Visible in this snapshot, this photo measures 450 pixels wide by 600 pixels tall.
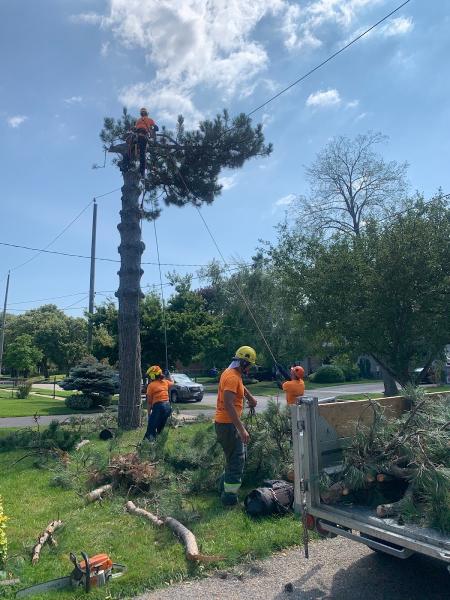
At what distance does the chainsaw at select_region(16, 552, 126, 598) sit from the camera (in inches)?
156

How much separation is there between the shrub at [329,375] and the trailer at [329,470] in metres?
37.2

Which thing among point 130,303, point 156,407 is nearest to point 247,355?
point 156,407

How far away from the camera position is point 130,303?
12875mm

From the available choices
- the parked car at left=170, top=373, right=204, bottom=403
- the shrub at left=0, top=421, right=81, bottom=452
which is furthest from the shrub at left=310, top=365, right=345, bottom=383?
the shrub at left=0, top=421, right=81, bottom=452

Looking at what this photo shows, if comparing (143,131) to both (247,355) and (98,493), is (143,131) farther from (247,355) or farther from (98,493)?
(98,493)

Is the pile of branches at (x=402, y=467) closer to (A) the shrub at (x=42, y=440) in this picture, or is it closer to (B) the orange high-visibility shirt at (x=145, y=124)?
(A) the shrub at (x=42, y=440)

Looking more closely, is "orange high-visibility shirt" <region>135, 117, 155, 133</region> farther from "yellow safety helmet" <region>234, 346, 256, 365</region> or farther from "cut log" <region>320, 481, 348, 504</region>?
"cut log" <region>320, 481, 348, 504</region>

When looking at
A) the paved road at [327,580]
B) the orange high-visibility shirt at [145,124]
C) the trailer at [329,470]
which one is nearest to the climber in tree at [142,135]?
the orange high-visibility shirt at [145,124]

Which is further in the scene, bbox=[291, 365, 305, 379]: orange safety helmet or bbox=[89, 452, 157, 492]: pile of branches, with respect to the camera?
bbox=[291, 365, 305, 379]: orange safety helmet

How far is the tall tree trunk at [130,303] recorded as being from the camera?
12438 millimetres

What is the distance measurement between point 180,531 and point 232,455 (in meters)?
1.23

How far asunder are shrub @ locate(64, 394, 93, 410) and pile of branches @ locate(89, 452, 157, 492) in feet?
49.5

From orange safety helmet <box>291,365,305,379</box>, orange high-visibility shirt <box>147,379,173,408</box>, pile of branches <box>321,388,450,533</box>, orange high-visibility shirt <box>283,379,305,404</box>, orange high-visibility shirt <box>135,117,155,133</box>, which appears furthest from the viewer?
orange high-visibility shirt <box>135,117,155,133</box>

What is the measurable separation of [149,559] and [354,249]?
10.6 metres
